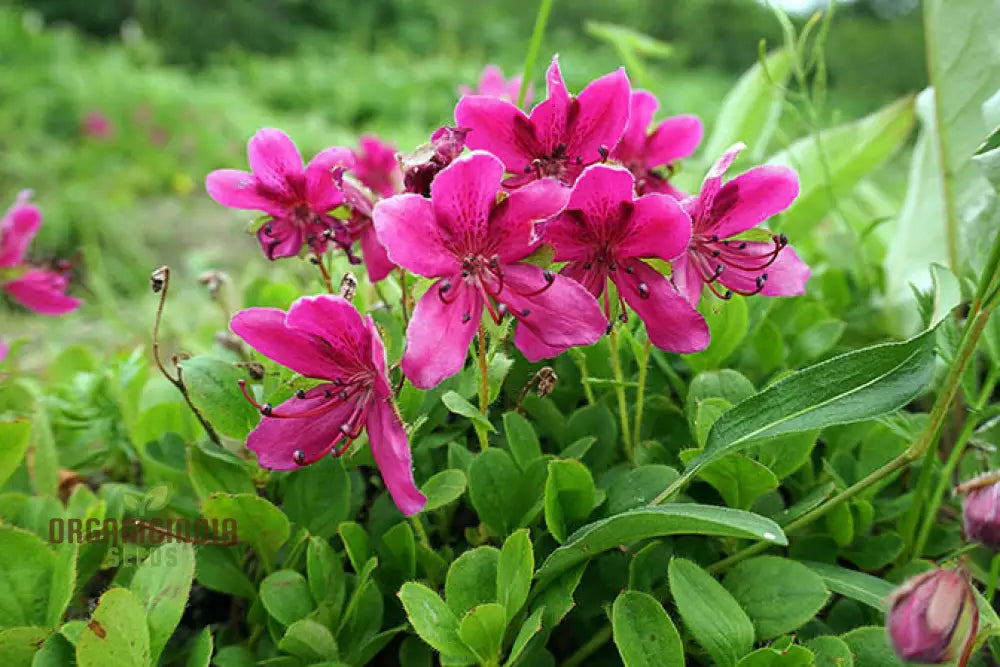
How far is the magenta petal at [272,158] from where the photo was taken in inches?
28.1

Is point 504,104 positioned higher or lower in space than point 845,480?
higher

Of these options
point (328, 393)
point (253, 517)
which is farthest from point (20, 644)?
point (328, 393)

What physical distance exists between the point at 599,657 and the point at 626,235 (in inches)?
15.0

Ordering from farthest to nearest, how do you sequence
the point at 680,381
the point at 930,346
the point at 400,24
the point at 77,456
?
the point at 400,24 → the point at 77,456 → the point at 680,381 → the point at 930,346

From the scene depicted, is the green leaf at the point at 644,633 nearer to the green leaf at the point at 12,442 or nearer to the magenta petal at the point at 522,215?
the magenta petal at the point at 522,215

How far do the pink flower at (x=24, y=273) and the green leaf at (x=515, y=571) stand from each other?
2.66 ft

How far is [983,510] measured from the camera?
19.5 inches

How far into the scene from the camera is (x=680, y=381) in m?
0.83

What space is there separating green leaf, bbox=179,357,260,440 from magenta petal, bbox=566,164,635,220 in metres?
0.36

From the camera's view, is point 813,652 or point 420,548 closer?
point 813,652

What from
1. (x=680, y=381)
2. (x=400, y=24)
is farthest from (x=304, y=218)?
(x=400, y=24)

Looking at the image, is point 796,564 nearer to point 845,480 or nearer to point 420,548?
point 845,480

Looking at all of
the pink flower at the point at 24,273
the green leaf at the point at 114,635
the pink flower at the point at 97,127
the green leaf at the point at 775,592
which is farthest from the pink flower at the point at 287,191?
the pink flower at the point at 97,127

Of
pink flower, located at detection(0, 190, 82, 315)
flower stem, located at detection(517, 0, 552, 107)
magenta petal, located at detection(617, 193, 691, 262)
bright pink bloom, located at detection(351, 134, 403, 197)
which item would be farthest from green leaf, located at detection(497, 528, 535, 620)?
pink flower, located at detection(0, 190, 82, 315)
